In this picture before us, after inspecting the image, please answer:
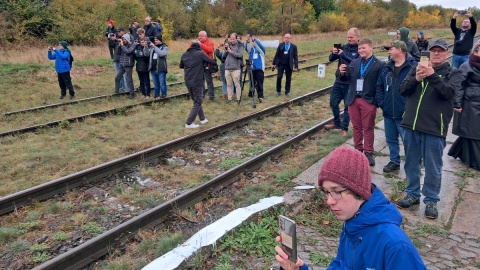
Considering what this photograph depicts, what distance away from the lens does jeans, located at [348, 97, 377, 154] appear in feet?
21.1

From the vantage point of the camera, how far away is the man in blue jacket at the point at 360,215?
186 cm

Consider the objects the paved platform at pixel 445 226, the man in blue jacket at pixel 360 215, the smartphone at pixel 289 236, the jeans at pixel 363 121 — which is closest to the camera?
the smartphone at pixel 289 236

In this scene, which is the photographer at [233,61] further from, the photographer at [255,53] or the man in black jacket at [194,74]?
the man in black jacket at [194,74]

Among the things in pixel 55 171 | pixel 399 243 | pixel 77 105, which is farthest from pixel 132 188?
pixel 77 105

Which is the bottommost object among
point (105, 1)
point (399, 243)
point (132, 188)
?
point (132, 188)

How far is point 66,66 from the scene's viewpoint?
12453 mm

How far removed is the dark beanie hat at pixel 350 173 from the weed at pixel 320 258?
2.18 m

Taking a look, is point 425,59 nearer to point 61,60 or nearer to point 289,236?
point 289,236

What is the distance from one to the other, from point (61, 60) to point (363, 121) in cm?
1001

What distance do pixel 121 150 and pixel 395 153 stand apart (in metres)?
5.20

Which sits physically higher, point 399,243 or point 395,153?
point 399,243

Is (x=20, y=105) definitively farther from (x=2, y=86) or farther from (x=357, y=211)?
(x=357, y=211)

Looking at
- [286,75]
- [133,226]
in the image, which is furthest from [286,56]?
[133,226]

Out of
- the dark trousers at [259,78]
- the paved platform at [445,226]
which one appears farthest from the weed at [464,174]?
the dark trousers at [259,78]
